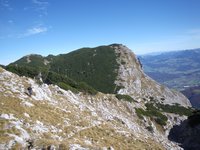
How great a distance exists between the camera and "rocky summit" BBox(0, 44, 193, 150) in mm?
27536

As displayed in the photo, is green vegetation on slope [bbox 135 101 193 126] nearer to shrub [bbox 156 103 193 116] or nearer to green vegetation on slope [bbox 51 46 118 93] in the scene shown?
shrub [bbox 156 103 193 116]

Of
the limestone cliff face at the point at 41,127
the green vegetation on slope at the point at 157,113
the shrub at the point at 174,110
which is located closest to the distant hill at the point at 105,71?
the shrub at the point at 174,110

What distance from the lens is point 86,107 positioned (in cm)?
5375

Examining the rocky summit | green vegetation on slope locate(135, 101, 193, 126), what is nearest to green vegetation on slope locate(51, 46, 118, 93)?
the rocky summit

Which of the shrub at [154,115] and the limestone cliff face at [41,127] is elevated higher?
the limestone cliff face at [41,127]

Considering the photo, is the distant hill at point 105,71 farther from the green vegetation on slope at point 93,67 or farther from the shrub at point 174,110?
the shrub at point 174,110

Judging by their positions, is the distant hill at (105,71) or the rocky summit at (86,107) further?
the distant hill at (105,71)

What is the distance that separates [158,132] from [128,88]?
40.9m

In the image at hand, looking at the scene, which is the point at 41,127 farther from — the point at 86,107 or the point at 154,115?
the point at 154,115

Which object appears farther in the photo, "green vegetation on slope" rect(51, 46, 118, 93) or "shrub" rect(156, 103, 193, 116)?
"green vegetation on slope" rect(51, 46, 118, 93)

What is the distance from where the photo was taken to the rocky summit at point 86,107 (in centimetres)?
2754

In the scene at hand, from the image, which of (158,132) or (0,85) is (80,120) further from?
(158,132)

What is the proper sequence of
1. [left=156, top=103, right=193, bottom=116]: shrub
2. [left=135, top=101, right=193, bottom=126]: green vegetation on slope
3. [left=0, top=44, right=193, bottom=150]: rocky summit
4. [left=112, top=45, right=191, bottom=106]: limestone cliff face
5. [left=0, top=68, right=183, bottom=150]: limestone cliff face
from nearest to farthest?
[left=0, top=68, right=183, bottom=150]: limestone cliff face → [left=0, top=44, right=193, bottom=150]: rocky summit → [left=135, top=101, right=193, bottom=126]: green vegetation on slope → [left=156, top=103, right=193, bottom=116]: shrub → [left=112, top=45, right=191, bottom=106]: limestone cliff face

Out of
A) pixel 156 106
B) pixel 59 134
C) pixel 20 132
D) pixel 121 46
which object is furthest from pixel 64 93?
pixel 121 46
